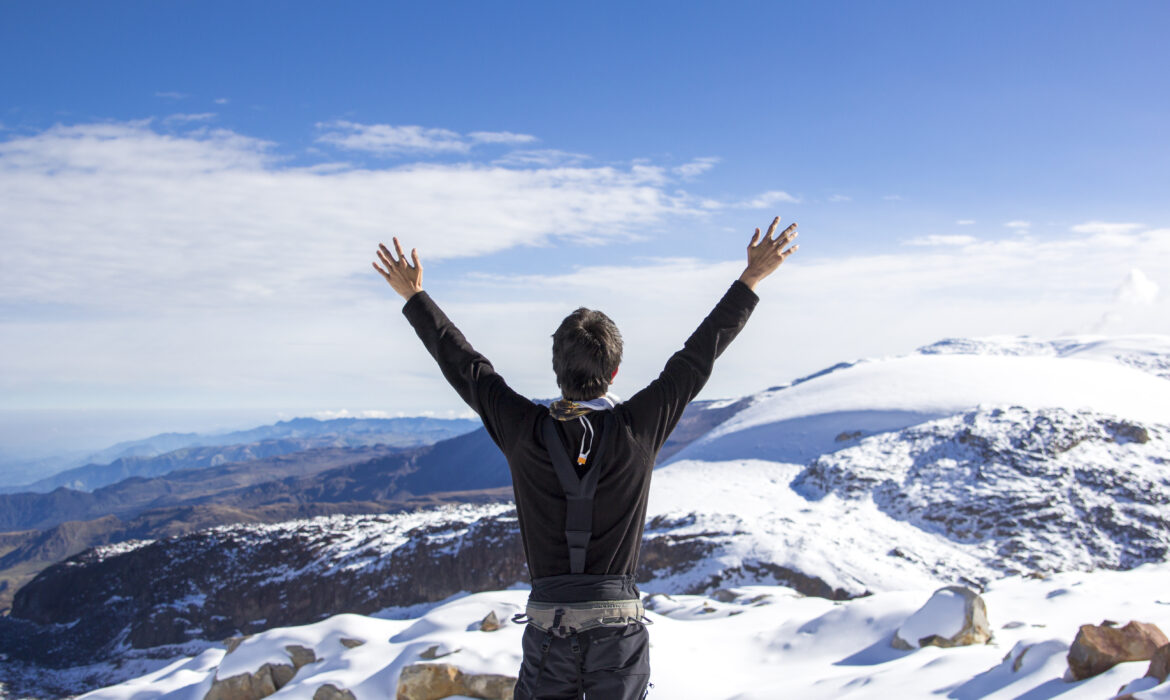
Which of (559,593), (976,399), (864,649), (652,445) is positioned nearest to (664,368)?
(652,445)

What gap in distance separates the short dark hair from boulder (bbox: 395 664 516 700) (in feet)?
31.5

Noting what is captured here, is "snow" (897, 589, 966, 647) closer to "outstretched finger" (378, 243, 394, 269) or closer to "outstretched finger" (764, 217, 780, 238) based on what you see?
"outstretched finger" (764, 217, 780, 238)

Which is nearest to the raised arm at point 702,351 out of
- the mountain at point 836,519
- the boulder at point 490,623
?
the boulder at point 490,623

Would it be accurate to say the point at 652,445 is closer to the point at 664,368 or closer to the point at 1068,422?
the point at 664,368

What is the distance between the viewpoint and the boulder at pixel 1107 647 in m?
7.91

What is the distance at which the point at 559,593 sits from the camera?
9.85 feet

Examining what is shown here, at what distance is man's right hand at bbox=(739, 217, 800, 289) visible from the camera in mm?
3609

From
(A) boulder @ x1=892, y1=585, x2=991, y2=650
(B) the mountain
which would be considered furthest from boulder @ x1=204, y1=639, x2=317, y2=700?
(B) the mountain

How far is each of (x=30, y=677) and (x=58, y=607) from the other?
29716 mm

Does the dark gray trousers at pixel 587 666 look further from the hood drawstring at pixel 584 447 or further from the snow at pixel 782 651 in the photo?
the snow at pixel 782 651

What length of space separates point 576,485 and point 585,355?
1.79ft

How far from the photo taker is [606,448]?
2.86 metres

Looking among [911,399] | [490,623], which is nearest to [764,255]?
[490,623]

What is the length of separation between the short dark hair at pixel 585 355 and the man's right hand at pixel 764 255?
0.86 meters
